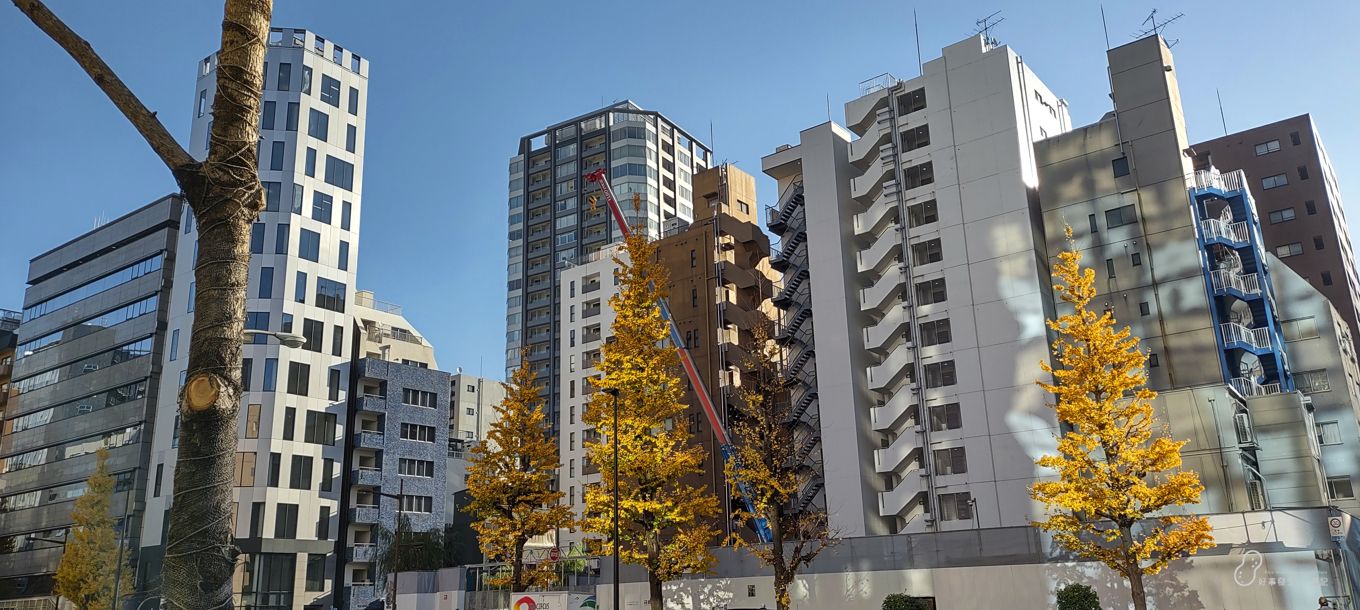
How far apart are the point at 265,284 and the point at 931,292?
4065 cm

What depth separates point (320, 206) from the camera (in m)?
66.5

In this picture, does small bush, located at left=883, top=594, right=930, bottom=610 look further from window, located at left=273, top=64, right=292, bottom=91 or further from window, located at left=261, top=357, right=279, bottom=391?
window, located at left=273, top=64, right=292, bottom=91

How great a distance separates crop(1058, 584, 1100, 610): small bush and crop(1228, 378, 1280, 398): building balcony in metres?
17.9

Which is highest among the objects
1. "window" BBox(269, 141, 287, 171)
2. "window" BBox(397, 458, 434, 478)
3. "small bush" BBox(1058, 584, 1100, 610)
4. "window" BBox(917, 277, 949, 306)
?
"window" BBox(269, 141, 287, 171)

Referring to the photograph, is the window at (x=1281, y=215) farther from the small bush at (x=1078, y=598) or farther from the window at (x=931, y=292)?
the small bush at (x=1078, y=598)

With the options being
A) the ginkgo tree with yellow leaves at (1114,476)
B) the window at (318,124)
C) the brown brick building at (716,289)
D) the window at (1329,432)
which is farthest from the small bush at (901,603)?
the window at (318,124)

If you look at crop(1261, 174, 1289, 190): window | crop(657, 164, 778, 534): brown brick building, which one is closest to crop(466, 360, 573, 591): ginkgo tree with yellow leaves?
crop(657, 164, 778, 534): brown brick building

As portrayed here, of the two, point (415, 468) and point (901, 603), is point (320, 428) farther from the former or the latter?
point (901, 603)

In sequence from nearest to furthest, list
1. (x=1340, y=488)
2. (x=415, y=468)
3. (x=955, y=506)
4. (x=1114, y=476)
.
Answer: (x=1114, y=476) → (x=955, y=506) → (x=1340, y=488) → (x=415, y=468)

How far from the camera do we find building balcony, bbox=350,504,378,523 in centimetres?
6228

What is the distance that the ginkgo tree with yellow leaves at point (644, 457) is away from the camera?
36.8 metres

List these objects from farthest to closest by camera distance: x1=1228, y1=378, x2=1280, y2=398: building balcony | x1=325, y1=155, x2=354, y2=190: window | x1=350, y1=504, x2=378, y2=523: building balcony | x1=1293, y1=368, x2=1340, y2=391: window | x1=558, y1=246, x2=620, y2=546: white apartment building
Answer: x1=558, y1=246, x2=620, y2=546: white apartment building < x1=325, y1=155, x2=354, y2=190: window < x1=1293, y1=368, x2=1340, y2=391: window < x1=350, y1=504, x2=378, y2=523: building balcony < x1=1228, y1=378, x2=1280, y2=398: building balcony

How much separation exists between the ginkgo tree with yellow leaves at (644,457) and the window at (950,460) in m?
17.1

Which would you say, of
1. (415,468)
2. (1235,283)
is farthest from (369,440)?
(1235,283)
